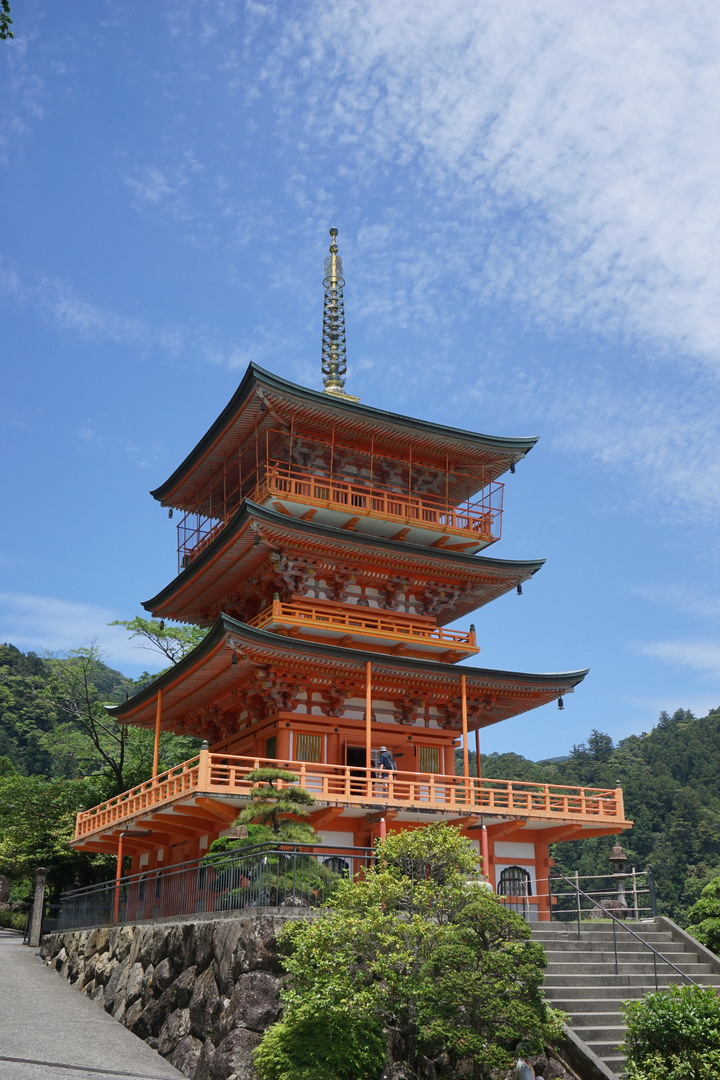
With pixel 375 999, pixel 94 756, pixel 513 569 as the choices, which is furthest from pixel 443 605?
pixel 94 756

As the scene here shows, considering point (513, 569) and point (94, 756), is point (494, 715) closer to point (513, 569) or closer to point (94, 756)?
point (513, 569)

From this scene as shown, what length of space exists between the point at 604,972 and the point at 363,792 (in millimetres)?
8561

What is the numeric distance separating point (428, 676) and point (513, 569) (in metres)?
5.45

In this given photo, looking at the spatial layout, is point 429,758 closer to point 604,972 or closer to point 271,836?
point 604,972

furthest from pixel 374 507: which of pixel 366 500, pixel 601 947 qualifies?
pixel 601 947

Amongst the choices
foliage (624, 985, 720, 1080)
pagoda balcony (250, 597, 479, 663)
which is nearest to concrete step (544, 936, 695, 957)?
foliage (624, 985, 720, 1080)

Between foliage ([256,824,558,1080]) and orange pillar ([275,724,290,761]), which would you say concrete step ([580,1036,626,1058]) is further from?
orange pillar ([275,724,290,761])

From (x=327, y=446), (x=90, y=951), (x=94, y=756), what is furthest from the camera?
(x=94, y=756)

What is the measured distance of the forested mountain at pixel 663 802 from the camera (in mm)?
80562

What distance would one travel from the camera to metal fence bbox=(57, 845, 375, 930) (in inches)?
729

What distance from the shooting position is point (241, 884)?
63.9 feet

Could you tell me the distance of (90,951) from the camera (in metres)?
26.8

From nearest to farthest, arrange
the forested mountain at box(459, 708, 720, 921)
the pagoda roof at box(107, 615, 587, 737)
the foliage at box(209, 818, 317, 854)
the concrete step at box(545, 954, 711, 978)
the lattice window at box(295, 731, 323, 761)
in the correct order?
the concrete step at box(545, 954, 711, 978)
the foliage at box(209, 818, 317, 854)
the pagoda roof at box(107, 615, 587, 737)
the lattice window at box(295, 731, 323, 761)
the forested mountain at box(459, 708, 720, 921)

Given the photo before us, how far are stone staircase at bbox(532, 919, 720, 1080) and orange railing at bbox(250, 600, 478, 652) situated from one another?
1038 centimetres
